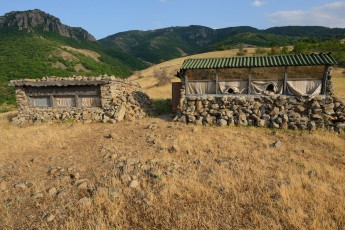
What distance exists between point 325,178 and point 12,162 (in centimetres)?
1171

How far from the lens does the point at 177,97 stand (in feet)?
63.4

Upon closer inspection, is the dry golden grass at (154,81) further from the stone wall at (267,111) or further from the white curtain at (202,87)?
the stone wall at (267,111)

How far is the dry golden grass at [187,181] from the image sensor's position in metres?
5.18

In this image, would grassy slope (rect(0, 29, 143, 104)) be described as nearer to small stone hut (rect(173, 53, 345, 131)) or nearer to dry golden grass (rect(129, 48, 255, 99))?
dry golden grass (rect(129, 48, 255, 99))

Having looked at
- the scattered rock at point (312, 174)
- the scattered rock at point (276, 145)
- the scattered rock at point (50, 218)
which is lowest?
the scattered rock at point (50, 218)

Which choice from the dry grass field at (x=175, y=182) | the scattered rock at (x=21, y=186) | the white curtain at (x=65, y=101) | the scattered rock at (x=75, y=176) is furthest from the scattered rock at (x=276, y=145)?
the white curtain at (x=65, y=101)

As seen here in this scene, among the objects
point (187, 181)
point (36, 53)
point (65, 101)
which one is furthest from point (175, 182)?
point (36, 53)

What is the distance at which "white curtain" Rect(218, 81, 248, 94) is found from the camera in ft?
51.5

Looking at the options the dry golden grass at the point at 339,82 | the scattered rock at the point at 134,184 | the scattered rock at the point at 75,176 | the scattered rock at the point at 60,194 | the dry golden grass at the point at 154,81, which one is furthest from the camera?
the dry golden grass at the point at 154,81

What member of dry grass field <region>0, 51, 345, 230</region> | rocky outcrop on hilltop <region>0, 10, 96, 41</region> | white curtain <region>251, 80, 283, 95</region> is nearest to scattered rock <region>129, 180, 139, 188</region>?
dry grass field <region>0, 51, 345, 230</region>

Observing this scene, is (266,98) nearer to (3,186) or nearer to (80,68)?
(3,186)

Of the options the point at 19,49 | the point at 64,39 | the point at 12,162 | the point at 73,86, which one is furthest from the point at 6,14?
the point at 12,162

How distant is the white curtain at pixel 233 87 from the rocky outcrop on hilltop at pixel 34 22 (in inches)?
2960

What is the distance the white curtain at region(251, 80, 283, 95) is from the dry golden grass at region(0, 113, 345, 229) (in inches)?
156
